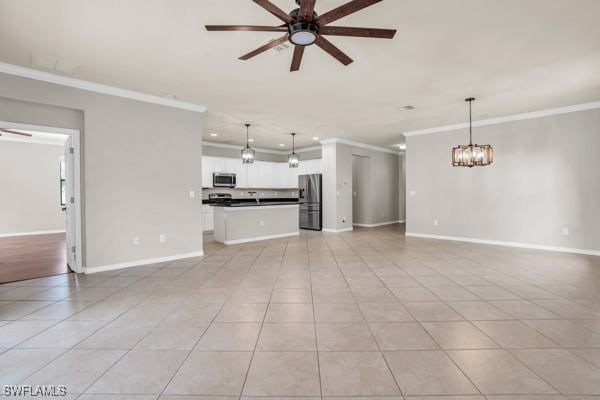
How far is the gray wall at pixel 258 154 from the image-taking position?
8414 mm

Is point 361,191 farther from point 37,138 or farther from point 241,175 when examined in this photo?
point 37,138

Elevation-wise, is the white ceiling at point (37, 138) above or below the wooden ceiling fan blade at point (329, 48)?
above

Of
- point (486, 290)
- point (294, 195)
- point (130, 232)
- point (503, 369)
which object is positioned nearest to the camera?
point (503, 369)

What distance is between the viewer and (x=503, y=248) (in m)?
5.69

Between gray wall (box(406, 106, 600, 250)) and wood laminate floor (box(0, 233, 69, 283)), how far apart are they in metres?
7.51

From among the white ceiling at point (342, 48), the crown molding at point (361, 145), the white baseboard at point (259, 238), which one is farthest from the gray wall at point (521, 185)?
the white baseboard at point (259, 238)

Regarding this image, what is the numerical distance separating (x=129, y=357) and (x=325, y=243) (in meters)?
4.79

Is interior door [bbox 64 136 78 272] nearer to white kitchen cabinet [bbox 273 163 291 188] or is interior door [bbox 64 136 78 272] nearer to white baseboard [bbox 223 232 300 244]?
white baseboard [bbox 223 232 300 244]

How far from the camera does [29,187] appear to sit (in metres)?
7.59

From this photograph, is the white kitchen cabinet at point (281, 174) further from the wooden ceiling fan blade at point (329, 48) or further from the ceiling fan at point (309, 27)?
the ceiling fan at point (309, 27)

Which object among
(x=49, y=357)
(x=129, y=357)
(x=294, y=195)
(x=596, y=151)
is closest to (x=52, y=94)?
(x=49, y=357)

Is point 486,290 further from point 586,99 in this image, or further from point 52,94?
point 52,94

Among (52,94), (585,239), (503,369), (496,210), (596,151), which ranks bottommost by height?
(503,369)

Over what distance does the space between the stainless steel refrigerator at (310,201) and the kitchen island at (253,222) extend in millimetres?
1066
